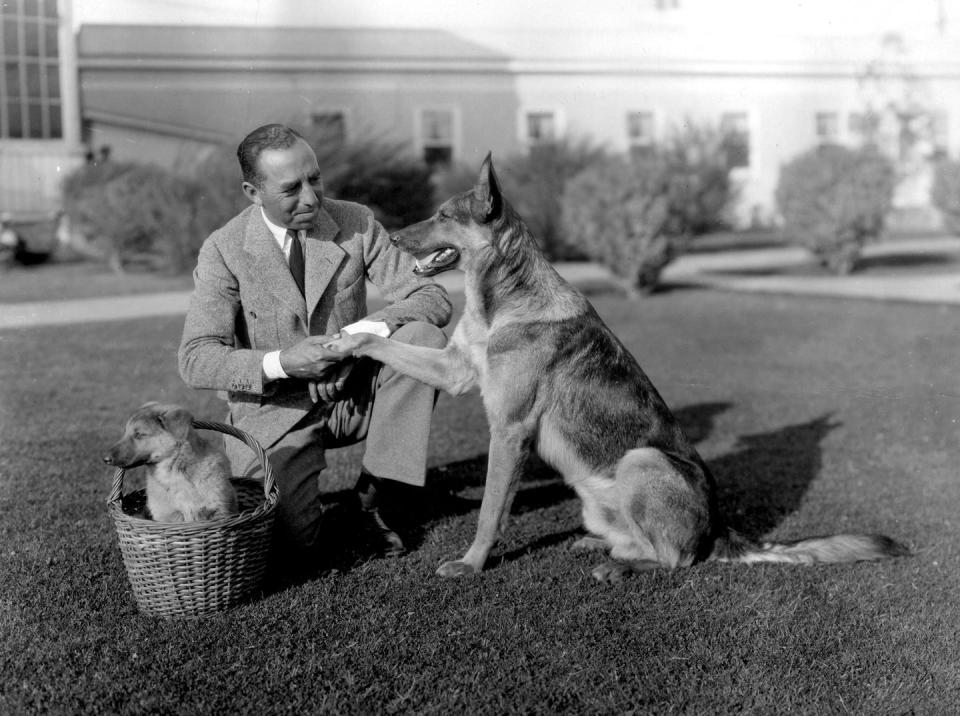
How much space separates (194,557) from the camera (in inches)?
139

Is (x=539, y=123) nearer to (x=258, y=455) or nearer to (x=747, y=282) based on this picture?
(x=747, y=282)

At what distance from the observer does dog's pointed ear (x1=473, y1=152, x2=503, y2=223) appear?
407 centimetres

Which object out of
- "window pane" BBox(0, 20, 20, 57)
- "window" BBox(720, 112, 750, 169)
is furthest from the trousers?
"window" BBox(720, 112, 750, 169)

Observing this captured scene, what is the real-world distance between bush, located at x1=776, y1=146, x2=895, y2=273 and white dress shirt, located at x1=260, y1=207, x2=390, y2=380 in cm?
1335

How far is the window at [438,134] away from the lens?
23.5 m

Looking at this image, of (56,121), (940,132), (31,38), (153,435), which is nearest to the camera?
(153,435)

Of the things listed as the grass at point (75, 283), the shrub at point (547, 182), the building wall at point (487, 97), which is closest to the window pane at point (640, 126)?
the building wall at point (487, 97)

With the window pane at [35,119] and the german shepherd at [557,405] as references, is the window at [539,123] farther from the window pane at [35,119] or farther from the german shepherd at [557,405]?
the german shepherd at [557,405]

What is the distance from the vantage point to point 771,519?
5238mm

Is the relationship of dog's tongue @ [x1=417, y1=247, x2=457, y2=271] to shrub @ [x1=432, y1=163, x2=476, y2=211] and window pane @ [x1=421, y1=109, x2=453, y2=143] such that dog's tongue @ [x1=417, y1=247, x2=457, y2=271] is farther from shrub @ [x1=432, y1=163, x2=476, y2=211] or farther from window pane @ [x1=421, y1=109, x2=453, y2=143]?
window pane @ [x1=421, y1=109, x2=453, y2=143]

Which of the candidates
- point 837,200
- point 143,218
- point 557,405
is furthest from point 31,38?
point 557,405

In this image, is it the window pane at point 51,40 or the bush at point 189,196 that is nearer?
the bush at point 189,196

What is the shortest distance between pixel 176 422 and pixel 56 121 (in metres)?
20.8

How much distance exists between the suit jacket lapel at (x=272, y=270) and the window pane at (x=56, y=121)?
20.1m
